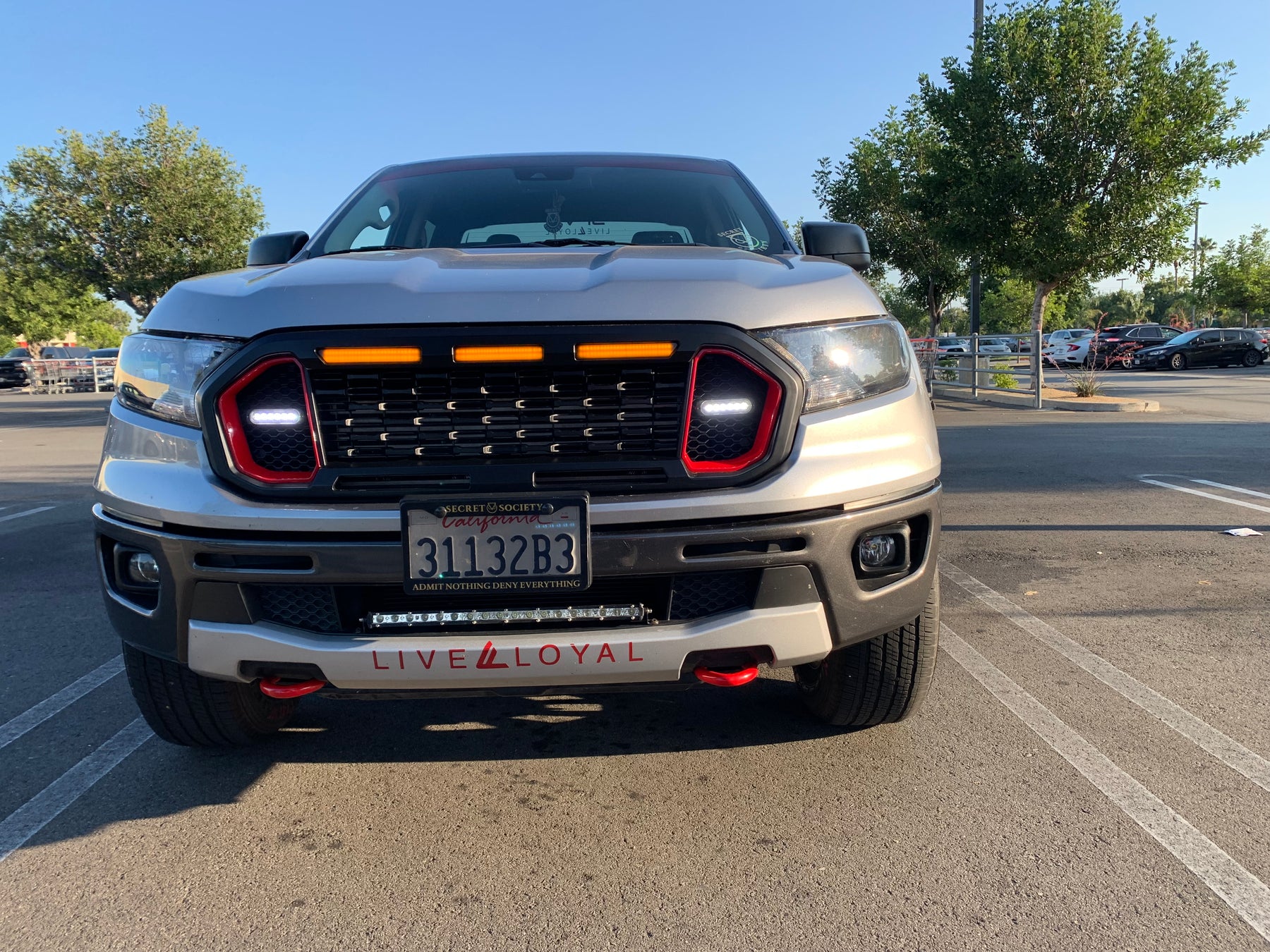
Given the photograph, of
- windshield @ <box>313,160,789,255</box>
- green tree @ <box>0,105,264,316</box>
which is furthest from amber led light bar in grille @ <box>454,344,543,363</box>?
green tree @ <box>0,105,264,316</box>

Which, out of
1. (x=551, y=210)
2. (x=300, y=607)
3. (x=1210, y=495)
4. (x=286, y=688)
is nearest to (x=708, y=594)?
(x=300, y=607)

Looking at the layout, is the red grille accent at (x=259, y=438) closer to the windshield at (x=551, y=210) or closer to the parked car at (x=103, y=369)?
the windshield at (x=551, y=210)

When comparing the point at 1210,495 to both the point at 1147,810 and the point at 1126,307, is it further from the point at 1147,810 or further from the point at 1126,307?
the point at 1126,307

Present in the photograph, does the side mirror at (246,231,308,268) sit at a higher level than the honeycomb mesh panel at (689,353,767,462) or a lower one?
higher

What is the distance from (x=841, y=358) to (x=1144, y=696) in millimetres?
1825

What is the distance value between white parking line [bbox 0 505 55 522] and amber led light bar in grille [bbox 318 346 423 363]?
21.1ft

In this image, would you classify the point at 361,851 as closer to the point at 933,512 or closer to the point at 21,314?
the point at 933,512

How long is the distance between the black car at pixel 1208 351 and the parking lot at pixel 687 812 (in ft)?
110

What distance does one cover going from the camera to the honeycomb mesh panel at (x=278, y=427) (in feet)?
7.38

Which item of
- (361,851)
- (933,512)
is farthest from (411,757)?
(933,512)

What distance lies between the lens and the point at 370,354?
220 cm

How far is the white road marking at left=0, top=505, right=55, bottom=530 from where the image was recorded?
7.34 metres

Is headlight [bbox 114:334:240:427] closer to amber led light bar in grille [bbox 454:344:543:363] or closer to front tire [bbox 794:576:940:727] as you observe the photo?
amber led light bar in grille [bbox 454:344:543:363]

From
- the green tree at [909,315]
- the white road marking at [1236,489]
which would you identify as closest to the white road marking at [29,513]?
the white road marking at [1236,489]
